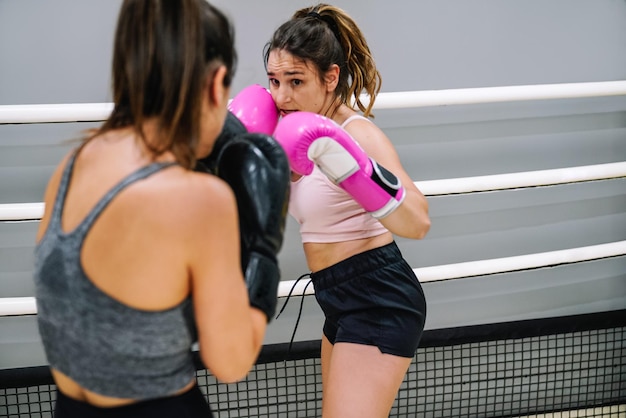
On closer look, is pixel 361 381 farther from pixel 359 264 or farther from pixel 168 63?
pixel 168 63

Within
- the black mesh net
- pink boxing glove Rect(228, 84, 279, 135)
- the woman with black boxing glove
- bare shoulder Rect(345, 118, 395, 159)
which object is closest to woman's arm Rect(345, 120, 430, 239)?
bare shoulder Rect(345, 118, 395, 159)

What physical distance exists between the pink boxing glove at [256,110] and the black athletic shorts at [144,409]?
30.2 inches

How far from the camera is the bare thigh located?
143 cm

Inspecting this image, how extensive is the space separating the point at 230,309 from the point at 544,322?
1.69 metres

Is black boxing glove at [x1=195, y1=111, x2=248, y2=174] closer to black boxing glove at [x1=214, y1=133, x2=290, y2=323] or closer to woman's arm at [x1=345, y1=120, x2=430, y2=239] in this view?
black boxing glove at [x1=214, y1=133, x2=290, y2=323]

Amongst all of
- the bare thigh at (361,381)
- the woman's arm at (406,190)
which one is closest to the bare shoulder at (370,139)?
the woman's arm at (406,190)

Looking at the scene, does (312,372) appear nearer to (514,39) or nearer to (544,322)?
(544,322)

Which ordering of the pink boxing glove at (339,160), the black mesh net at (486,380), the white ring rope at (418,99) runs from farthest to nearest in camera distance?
1. the black mesh net at (486,380)
2. the white ring rope at (418,99)
3. the pink boxing glove at (339,160)

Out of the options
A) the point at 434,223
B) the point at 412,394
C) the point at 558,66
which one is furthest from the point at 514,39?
the point at 412,394

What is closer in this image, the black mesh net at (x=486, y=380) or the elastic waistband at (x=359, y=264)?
the elastic waistband at (x=359, y=264)

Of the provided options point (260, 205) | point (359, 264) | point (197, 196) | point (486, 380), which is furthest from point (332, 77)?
point (486, 380)

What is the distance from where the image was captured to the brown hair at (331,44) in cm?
156

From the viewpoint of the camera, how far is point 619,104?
2309mm

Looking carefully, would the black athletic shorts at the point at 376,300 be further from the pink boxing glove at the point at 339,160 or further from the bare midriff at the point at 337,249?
the pink boxing glove at the point at 339,160
